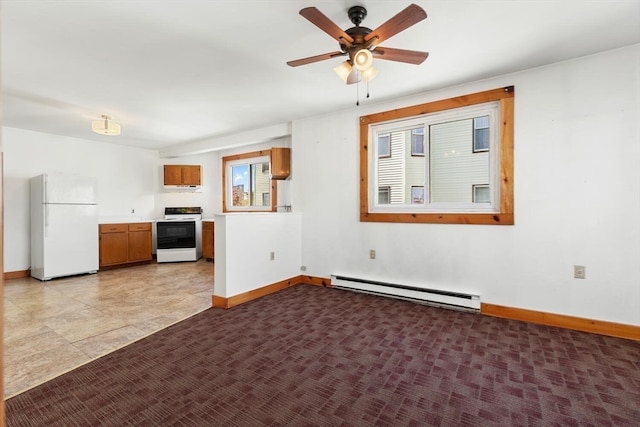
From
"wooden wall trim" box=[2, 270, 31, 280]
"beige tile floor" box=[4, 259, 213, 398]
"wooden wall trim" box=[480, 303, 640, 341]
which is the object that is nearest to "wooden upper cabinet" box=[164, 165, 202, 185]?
"beige tile floor" box=[4, 259, 213, 398]

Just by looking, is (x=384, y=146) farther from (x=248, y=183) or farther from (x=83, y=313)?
(x=83, y=313)

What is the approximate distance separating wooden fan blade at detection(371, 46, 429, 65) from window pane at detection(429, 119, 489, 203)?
5.02 ft

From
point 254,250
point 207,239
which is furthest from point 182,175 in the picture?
point 254,250

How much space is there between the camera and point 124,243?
5801 millimetres

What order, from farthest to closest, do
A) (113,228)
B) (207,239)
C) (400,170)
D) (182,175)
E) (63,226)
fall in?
(182,175) < (207,239) < (113,228) < (63,226) < (400,170)

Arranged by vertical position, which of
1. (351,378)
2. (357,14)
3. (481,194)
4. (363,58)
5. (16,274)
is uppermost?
(357,14)

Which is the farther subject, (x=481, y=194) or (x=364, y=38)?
(x=481, y=194)

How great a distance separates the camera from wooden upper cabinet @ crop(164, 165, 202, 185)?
6.49m

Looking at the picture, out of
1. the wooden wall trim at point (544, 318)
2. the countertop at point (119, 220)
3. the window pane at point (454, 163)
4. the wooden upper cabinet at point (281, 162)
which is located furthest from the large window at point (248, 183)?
the window pane at point (454, 163)

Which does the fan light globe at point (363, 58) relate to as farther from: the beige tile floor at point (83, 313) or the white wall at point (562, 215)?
the beige tile floor at point (83, 313)

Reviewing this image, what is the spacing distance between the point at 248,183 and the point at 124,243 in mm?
2538

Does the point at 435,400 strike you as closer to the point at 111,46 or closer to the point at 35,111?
the point at 111,46

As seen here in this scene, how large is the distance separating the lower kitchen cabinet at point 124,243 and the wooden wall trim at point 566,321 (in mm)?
5894

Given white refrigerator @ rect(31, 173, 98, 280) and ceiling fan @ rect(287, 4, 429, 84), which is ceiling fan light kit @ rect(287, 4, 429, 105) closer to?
ceiling fan @ rect(287, 4, 429, 84)
